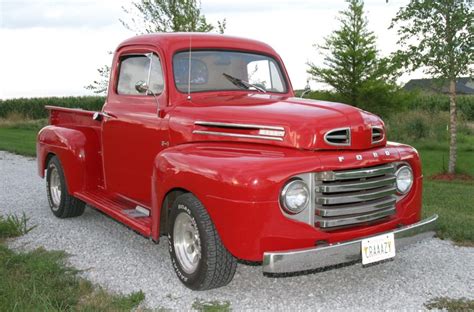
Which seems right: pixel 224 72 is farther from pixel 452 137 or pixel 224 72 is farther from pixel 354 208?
pixel 452 137

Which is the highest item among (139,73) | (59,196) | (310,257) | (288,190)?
(139,73)

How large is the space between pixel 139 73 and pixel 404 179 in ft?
9.35

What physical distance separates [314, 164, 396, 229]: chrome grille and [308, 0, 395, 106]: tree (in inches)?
671

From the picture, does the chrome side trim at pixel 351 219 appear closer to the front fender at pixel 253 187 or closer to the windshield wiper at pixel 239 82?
the front fender at pixel 253 187

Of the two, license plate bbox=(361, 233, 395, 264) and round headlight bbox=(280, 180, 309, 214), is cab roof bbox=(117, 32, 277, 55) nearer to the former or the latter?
round headlight bbox=(280, 180, 309, 214)

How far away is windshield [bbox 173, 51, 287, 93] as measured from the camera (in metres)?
5.00

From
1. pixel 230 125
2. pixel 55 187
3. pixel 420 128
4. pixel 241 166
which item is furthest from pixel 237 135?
pixel 420 128

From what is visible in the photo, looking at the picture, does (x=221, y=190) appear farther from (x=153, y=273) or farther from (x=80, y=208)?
(x=80, y=208)

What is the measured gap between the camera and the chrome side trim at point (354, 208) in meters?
3.81

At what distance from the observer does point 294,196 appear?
3701mm

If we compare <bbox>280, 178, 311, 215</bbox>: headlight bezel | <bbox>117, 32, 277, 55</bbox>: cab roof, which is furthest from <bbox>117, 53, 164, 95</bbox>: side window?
<bbox>280, 178, 311, 215</bbox>: headlight bezel

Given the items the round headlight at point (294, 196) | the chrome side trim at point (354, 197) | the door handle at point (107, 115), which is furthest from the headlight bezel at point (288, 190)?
the door handle at point (107, 115)

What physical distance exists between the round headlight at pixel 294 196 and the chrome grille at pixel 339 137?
48 cm

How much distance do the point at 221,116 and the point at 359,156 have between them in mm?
1162
